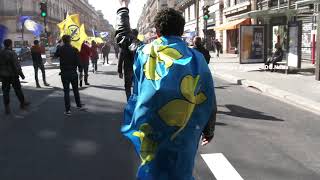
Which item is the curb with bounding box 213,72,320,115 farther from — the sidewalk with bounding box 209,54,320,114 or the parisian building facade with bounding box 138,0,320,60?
the parisian building facade with bounding box 138,0,320,60

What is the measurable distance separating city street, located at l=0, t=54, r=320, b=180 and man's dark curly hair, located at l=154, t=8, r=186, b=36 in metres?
2.75

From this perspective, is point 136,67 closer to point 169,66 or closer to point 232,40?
point 169,66

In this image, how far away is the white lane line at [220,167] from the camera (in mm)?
5367

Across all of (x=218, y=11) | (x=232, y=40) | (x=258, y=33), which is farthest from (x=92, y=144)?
(x=218, y=11)

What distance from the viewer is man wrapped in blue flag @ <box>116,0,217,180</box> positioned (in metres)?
2.68

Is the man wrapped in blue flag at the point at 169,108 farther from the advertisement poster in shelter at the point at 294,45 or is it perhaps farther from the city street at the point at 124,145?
the advertisement poster in shelter at the point at 294,45

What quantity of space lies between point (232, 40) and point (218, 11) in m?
6.00

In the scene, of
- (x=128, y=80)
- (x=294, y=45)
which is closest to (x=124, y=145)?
(x=128, y=80)

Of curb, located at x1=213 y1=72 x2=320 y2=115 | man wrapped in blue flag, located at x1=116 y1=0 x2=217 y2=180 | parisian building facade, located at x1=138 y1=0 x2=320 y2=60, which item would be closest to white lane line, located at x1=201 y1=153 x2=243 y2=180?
parisian building facade, located at x1=138 y1=0 x2=320 y2=60

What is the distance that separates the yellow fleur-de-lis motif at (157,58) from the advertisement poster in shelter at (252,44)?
1904cm

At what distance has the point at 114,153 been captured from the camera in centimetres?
655

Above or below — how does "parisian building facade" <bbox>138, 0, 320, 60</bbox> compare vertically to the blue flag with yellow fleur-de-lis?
above

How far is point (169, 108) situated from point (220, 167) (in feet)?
10.6

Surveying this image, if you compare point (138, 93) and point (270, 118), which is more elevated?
point (138, 93)
